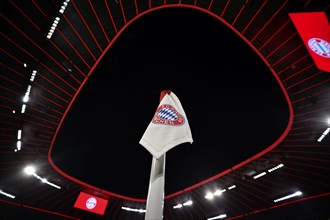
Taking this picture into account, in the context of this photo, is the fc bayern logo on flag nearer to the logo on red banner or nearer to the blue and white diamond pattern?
the blue and white diamond pattern

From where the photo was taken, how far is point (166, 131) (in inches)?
57.5

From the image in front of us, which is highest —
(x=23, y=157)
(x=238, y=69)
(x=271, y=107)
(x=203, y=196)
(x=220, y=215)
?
(x=238, y=69)

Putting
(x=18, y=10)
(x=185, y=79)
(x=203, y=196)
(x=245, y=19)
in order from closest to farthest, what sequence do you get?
(x=18, y=10) → (x=245, y=19) → (x=185, y=79) → (x=203, y=196)

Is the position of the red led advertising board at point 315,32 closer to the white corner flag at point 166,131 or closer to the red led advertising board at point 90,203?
the white corner flag at point 166,131

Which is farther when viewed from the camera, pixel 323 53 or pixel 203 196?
pixel 203 196

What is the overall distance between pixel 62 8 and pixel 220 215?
43.9ft

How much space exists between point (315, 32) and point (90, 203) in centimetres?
1271

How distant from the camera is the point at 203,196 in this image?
11.6 meters

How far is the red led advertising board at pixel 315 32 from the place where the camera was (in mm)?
4254

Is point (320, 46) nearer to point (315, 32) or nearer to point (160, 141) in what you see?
point (315, 32)

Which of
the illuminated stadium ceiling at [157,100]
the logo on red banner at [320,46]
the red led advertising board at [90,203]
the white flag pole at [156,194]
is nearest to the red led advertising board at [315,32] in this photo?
the logo on red banner at [320,46]

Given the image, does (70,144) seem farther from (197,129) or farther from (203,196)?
(203,196)

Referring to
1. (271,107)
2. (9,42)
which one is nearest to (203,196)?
(271,107)

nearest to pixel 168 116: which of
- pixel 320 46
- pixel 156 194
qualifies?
pixel 156 194
